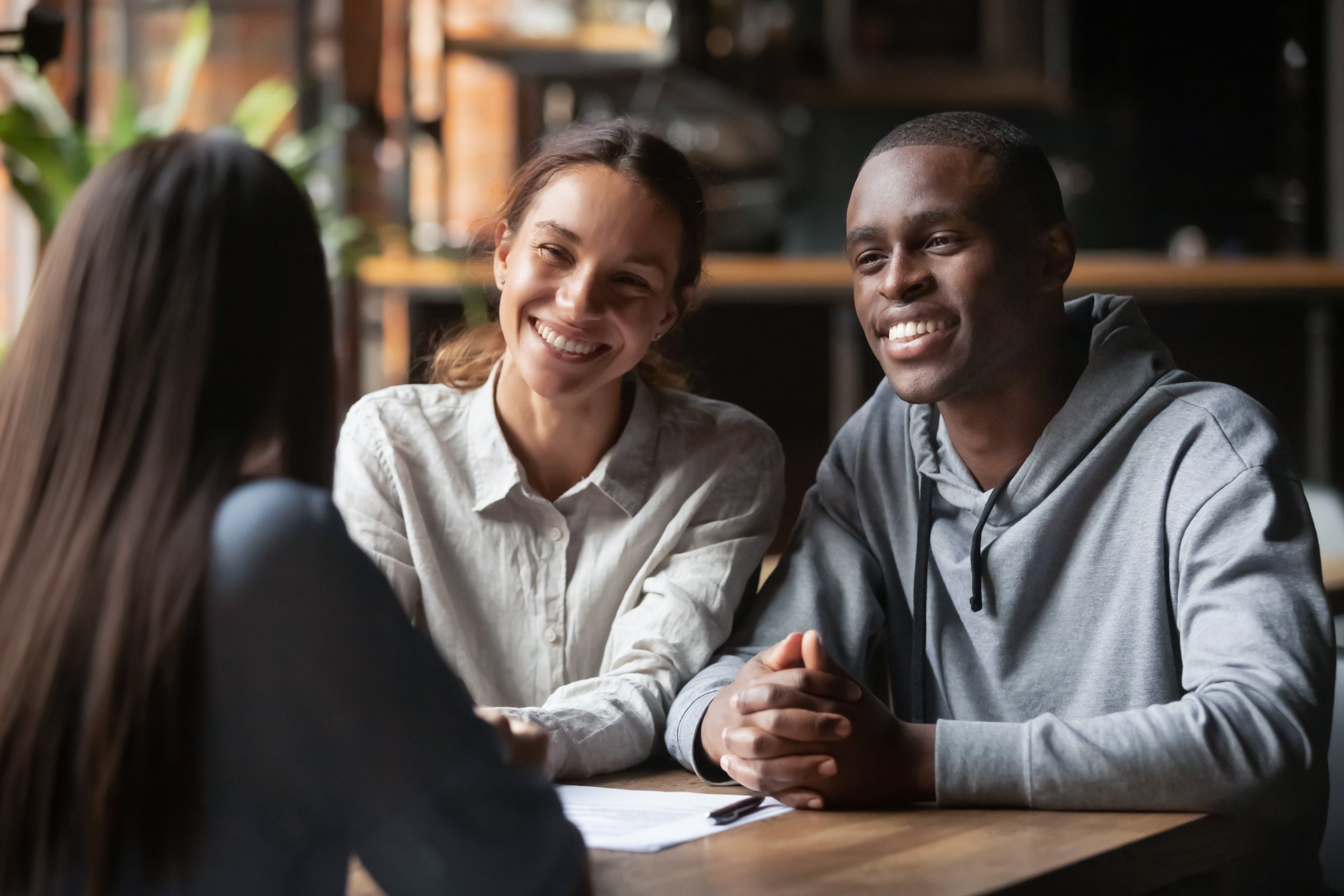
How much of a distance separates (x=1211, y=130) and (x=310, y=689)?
6052 millimetres

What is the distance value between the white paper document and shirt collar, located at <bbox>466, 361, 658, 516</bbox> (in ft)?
1.23

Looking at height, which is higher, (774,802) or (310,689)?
(310,689)

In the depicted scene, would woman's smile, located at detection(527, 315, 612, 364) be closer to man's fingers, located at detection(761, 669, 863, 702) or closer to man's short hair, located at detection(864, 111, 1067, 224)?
man's short hair, located at detection(864, 111, 1067, 224)

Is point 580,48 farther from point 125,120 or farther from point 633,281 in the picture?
point 633,281

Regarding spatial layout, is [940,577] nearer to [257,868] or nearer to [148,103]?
[257,868]

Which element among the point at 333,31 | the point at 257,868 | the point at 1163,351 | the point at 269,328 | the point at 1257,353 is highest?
the point at 333,31

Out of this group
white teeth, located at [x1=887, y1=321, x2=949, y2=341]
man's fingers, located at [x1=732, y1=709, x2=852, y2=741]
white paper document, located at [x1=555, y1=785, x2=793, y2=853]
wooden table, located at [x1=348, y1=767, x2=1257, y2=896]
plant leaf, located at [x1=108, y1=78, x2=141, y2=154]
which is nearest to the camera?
wooden table, located at [x1=348, y1=767, x2=1257, y2=896]

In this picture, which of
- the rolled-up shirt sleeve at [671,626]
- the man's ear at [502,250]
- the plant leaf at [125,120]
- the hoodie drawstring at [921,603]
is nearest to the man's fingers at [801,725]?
the rolled-up shirt sleeve at [671,626]

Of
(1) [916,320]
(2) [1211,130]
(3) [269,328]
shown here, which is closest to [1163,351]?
(1) [916,320]

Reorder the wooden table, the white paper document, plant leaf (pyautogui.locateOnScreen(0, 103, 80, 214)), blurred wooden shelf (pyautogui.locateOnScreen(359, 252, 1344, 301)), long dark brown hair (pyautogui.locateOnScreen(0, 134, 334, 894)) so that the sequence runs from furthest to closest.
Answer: blurred wooden shelf (pyautogui.locateOnScreen(359, 252, 1344, 301)) → plant leaf (pyautogui.locateOnScreen(0, 103, 80, 214)) → the white paper document → the wooden table → long dark brown hair (pyautogui.locateOnScreen(0, 134, 334, 894))

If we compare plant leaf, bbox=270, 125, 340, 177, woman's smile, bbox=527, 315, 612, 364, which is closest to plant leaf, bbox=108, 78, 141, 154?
plant leaf, bbox=270, 125, 340, 177

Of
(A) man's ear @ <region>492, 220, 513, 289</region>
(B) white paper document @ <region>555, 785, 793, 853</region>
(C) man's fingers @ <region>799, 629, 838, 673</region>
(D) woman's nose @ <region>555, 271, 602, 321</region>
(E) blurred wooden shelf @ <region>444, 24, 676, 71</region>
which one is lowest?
(B) white paper document @ <region>555, 785, 793, 853</region>

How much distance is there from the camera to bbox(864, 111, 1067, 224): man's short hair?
1.38 metres

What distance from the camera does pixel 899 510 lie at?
147cm
